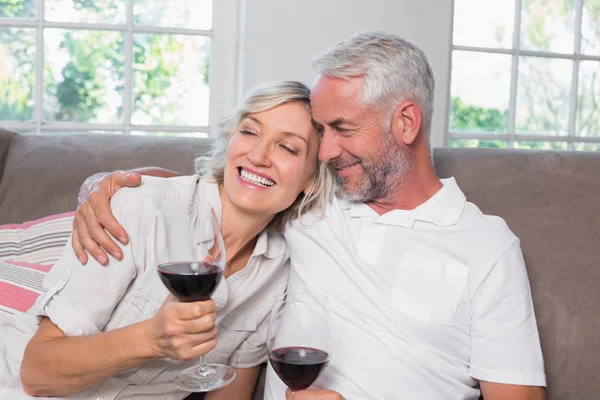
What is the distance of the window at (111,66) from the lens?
3.57m

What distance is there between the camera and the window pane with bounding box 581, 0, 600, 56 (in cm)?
424

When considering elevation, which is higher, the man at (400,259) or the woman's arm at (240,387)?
the man at (400,259)

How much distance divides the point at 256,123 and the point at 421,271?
54 cm

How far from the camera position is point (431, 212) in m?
1.89

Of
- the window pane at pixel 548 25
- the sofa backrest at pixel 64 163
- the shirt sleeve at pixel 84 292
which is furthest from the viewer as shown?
the window pane at pixel 548 25

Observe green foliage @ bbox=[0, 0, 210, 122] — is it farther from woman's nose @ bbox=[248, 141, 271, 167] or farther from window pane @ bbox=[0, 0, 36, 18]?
woman's nose @ bbox=[248, 141, 271, 167]

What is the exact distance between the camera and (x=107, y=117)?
370 cm

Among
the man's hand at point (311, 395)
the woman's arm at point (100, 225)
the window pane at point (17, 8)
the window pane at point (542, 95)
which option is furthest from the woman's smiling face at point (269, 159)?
the window pane at point (542, 95)

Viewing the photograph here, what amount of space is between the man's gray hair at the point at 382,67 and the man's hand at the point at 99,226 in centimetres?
58

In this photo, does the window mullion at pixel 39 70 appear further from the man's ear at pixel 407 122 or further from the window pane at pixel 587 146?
the window pane at pixel 587 146

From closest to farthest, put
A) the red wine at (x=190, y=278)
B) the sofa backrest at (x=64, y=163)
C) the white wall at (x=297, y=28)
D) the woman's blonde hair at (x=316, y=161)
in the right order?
the red wine at (x=190, y=278) → the woman's blonde hair at (x=316, y=161) → the sofa backrest at (x=64, y=163) → the white wall at (x=297, y=28)

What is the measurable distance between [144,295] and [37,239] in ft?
2.28

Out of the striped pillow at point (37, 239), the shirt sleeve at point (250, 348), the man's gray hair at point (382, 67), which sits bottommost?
the shirt sleeve at point (250, 348)

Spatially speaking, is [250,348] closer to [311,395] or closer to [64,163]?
[311,395]
